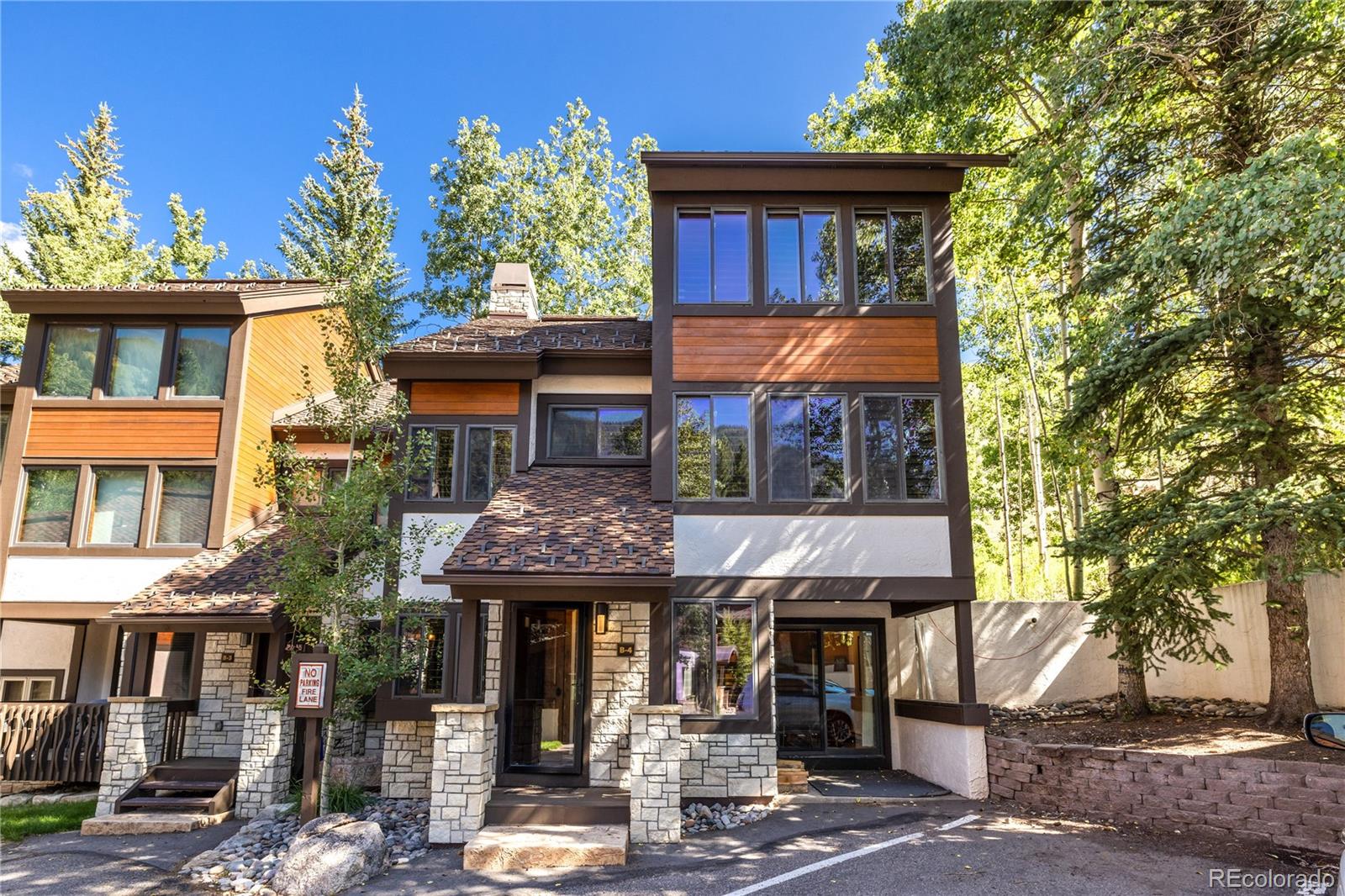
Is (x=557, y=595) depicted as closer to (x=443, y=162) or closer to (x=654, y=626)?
(x=654, y=626)

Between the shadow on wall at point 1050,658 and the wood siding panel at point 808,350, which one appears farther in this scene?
the shadow on wall at point 1050,658

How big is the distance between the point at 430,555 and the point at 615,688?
10.7 feet

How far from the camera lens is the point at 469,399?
11.2 metres

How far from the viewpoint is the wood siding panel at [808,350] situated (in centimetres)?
1034

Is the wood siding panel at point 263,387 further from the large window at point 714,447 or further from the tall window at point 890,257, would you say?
the tall window at point 890,257

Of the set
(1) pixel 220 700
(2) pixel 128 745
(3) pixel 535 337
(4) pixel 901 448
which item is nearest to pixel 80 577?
(1) pixel 220 700

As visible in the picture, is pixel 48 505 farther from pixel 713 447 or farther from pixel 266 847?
pixel 713 447

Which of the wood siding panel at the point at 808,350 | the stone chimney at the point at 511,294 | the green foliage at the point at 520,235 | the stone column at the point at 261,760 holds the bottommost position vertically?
the stone column at the point at 261,760

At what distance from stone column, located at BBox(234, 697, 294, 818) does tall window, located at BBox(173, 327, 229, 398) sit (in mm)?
5594

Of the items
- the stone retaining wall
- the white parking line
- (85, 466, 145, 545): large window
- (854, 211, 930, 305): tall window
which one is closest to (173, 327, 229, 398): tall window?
(85, 466, 145, 545): large window

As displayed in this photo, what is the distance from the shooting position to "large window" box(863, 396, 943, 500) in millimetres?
10031

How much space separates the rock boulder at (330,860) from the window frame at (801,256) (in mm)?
7913

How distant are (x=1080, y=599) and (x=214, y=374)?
15457 mm

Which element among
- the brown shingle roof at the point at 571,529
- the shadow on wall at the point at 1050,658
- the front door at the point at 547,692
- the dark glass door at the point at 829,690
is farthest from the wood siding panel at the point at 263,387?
the shadow on wall at the point at 1050,658
